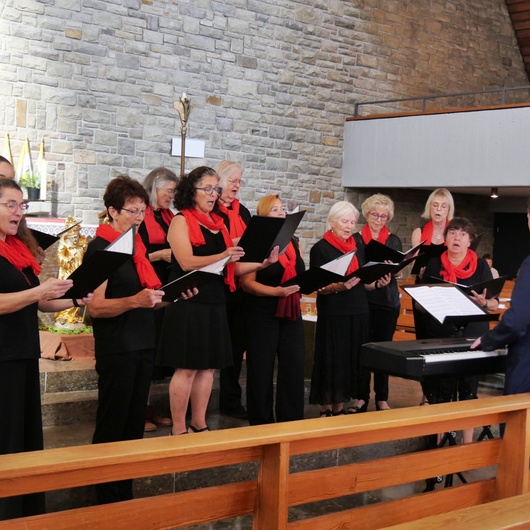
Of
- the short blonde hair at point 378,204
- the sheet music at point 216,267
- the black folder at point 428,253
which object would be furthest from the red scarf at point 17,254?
the short blonde hair at point 378,204

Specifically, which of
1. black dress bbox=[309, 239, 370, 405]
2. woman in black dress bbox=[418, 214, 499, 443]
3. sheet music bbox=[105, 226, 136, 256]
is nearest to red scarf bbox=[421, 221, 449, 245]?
woman in black dress bbox=[418, 214, 499, 443]

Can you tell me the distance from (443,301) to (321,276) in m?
0.58

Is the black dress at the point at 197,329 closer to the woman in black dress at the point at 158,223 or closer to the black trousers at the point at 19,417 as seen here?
the woman in black dress at the point at 158,223

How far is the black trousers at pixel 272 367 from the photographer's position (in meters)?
4.33

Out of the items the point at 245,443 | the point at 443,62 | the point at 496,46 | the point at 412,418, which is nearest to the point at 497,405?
the point at 412,418

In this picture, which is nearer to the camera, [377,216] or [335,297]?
[335,297]

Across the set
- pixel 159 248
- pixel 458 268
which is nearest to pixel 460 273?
pixel 458 268

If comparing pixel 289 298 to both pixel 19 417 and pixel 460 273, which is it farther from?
pixel 19 417

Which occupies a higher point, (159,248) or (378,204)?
(378,204)

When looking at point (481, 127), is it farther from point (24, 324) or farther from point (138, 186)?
point (24, 324)

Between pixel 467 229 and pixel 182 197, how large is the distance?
1.62 metres

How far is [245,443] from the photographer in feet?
7.80

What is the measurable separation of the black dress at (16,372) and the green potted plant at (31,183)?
4.80 m

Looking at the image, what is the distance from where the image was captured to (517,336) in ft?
11.3
